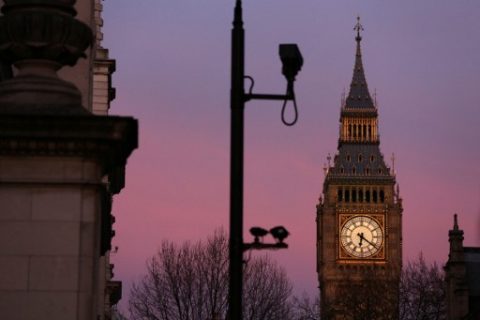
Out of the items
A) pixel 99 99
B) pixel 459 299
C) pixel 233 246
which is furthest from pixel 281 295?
pixel 233 246

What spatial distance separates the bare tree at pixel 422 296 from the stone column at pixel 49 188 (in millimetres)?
108323

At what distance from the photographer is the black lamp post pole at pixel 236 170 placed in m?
15.9

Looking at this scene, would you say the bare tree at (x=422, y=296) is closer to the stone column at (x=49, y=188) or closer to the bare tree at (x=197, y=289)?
the bare tree at (x=197, y=289)

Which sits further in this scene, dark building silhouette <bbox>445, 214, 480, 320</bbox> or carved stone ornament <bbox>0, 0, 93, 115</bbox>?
dark building silhouette <bbox>445, 214, 480, 320</bbox>

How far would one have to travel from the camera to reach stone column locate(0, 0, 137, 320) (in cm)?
1558

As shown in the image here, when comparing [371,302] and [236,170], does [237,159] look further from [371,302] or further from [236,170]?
[371,302]

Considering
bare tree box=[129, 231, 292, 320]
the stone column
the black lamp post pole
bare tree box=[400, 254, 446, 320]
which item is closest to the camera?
the stone column

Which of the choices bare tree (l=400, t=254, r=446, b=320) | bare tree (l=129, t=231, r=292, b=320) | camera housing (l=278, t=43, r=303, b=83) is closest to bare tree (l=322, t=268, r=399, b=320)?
bare tree (l=400, t=254, r=446, b=320)

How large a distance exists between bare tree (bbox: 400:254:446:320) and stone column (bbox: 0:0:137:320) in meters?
108

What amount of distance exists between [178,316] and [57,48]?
68406 millimetres

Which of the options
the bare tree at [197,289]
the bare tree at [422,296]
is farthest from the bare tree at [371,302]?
the bare tree at [197,289]

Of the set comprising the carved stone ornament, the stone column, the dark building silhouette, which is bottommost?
the stone column

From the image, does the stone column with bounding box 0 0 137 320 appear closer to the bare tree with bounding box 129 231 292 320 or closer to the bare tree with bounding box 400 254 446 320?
the bare tree with bounding box 129 231 292 320

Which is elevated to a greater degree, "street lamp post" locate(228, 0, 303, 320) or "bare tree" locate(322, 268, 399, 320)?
"bare tree" locate(322, 268, 399, 320)
